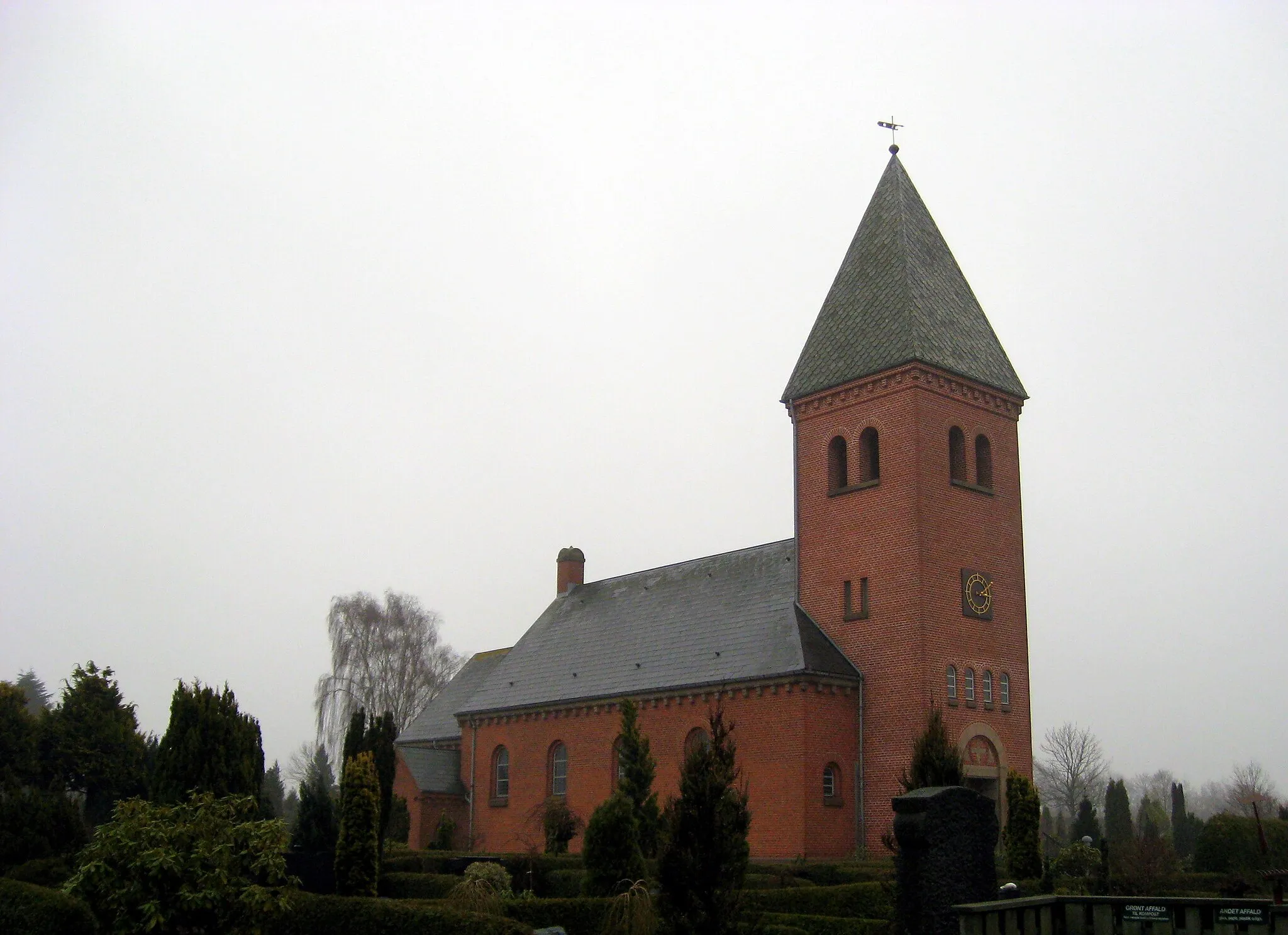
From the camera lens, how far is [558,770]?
3750cm

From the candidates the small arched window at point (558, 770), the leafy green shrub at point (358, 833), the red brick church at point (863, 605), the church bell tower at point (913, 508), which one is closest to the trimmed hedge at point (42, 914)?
the leafy green shrub at point (358, 833)

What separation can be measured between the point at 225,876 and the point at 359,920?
3156 millimetres

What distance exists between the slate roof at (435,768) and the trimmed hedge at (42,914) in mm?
26127

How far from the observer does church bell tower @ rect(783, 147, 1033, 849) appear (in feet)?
96.9

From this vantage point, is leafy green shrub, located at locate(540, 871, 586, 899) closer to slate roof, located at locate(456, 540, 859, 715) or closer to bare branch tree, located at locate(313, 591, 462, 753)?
slate roof, located at locate(456, 540, 859, 715)

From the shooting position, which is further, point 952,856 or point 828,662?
point 828,662

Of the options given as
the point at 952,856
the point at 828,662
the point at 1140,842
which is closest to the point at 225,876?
the point at 952,856

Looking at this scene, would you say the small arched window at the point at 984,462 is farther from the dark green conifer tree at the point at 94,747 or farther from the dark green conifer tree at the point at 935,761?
the dark green conifer tree at the point at 94,747

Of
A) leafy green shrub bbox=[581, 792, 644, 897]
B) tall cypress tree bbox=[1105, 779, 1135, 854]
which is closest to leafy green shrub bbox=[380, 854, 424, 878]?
leafy green shrub bbox=[581, 792, 644, 897]

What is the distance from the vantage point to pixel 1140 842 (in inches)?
1091

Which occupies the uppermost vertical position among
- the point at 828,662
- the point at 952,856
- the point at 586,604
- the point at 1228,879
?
the point at 586,604

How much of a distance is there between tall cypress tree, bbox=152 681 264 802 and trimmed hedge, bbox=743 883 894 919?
33.9ft

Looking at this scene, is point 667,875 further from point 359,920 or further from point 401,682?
point 401,682

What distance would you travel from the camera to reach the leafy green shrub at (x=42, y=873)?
21.5 meters
